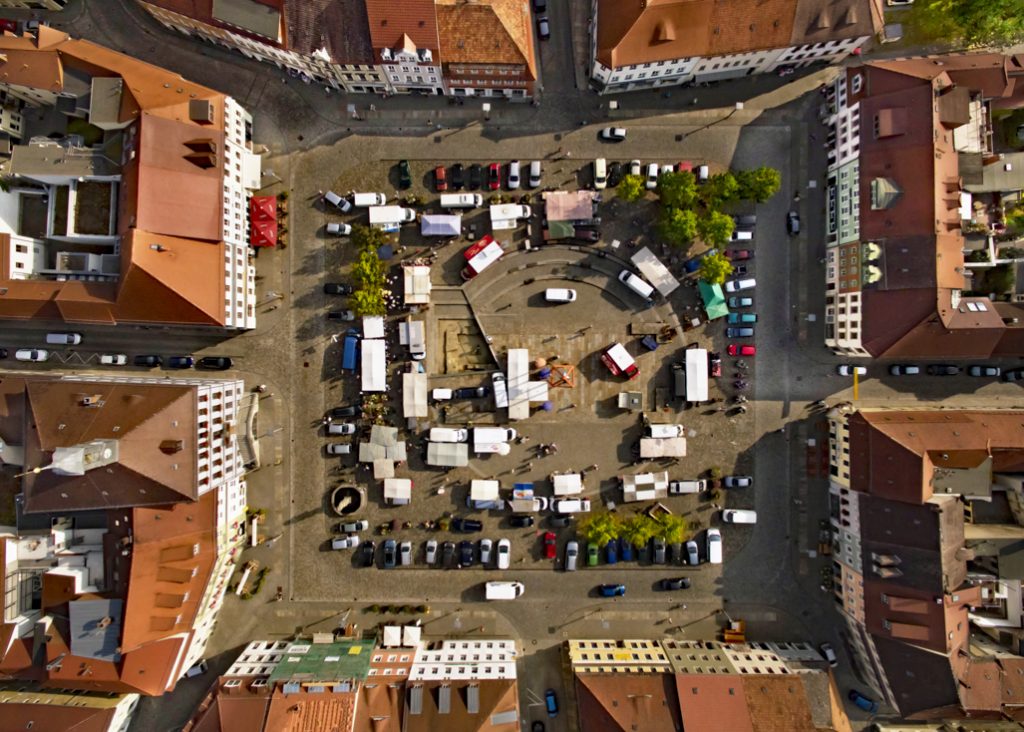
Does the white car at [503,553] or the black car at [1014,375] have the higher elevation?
the black car at [1014,375]

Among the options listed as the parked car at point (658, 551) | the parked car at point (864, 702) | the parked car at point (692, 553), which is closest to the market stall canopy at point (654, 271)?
the parked car at point (658, 551)

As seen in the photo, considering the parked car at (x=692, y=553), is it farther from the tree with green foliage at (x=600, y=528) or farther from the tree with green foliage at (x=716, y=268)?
the tree with green foliage at (x=716, y=268)

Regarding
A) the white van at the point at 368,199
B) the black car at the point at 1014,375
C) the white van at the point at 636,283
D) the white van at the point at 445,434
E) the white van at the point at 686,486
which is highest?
the white van at the point at 368,199

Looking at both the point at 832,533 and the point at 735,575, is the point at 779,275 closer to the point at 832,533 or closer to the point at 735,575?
the point at 832,533

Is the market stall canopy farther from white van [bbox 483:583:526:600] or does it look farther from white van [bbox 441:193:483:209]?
white van [bbox 483:583:526:600]

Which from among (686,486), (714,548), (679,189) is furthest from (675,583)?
(679,189)

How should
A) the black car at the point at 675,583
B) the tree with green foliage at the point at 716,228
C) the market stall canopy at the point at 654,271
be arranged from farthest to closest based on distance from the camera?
the black car at the point at 675,583
the market stall canopy at the point at 654,271
the tree with green foliage at the point at 716,228

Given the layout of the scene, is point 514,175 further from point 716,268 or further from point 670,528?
point 670,528
